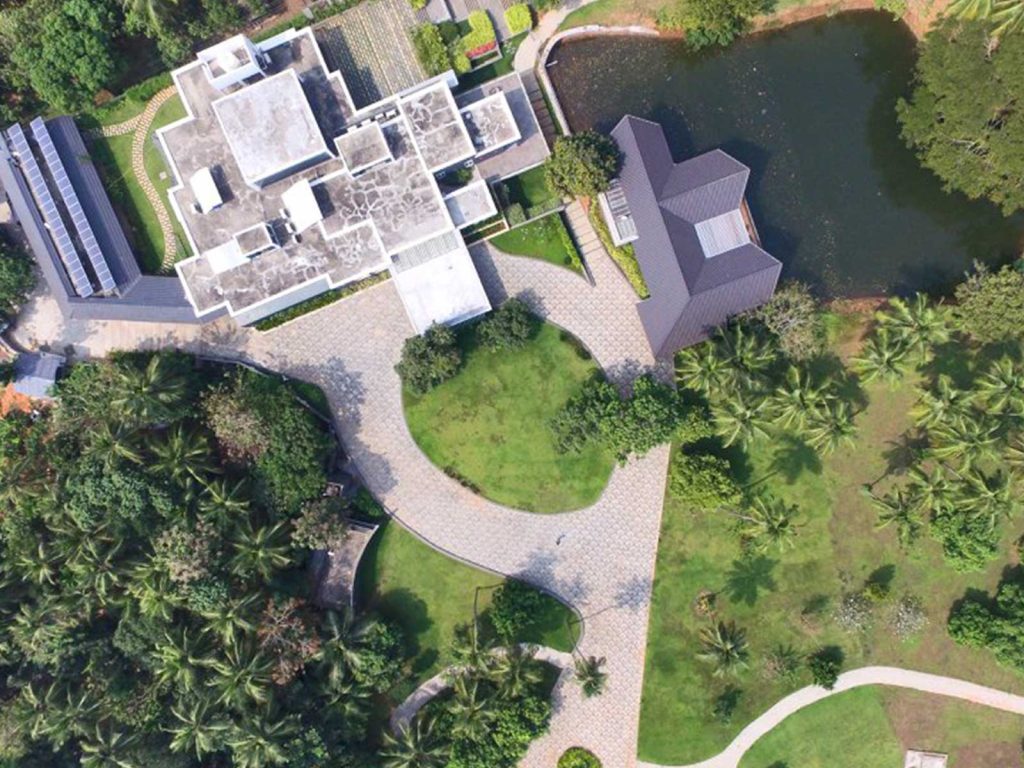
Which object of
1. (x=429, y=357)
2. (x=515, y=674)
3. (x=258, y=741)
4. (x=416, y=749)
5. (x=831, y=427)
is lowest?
(x=416, y=749)

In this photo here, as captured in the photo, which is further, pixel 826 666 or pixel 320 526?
pixel 826 666

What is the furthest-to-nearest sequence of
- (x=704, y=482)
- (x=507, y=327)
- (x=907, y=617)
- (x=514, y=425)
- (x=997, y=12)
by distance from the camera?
(x=514, y=425), (x=907, y=617), (x=507, y=327), (x=704, y=482), (x=997, y=12)

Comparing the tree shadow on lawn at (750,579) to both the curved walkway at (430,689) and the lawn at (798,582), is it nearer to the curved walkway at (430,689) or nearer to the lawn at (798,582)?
the lawn at (798,582)

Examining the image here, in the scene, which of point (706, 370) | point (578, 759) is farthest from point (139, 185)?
point (578, 759)

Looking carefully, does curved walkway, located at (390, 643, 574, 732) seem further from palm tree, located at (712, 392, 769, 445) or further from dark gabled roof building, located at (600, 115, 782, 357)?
dark gabled roof building, located at (600, 115, 782, 357)

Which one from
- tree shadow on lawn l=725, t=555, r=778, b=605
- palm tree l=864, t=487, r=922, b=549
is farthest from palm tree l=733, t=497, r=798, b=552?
palm tree l=864, t=487, r=922, b=549

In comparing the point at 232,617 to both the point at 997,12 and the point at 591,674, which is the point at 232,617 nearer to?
the point at 591,674
